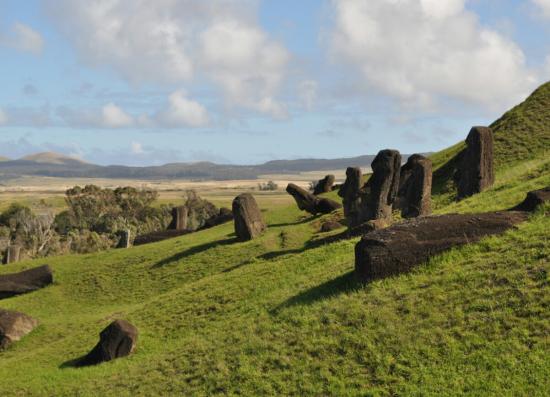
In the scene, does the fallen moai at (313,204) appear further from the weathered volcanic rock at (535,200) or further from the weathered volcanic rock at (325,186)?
the weathered volcanic rock at (535,200)

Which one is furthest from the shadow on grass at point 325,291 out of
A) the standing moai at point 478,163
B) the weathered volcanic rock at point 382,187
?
the standing moai at point 478,163

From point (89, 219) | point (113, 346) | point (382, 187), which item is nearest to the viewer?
point (113, 346)

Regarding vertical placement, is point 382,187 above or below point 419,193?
above

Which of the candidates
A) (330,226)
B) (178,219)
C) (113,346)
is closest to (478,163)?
(330,226)

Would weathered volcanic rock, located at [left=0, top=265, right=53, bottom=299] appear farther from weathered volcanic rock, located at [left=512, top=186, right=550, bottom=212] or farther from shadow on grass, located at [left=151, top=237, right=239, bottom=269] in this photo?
weathered volcanic rock, located at [left=512, top=186, right=550, bottom=212]

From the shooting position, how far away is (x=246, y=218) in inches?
1454

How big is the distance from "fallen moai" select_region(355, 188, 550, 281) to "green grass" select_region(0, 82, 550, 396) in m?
0.34

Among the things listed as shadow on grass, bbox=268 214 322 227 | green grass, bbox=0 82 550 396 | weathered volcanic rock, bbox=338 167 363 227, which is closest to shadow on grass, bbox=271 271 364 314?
green grass, bbox=0 82 550 396

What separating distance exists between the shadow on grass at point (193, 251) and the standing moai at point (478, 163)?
48.9ft

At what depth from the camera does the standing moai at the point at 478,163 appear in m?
33.9

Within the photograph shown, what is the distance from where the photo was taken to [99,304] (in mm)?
32344

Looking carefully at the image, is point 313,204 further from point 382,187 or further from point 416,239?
point 416,239

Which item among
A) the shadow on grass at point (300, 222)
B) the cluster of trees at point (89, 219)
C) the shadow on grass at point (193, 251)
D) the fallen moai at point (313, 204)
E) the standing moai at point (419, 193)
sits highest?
the standing moai at point (419, 193)

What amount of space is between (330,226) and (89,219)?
61.9m
